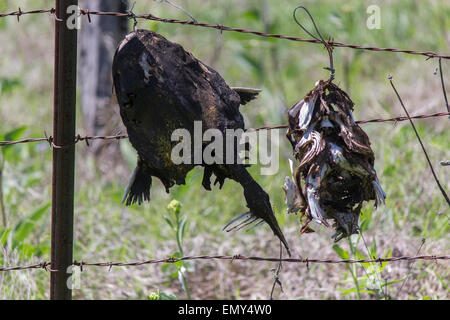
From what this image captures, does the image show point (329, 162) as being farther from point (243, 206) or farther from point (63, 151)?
point (243, 206)

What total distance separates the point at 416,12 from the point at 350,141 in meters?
4.72

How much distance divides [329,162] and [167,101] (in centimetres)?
57

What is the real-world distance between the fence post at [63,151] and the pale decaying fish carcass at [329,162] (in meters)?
0.76

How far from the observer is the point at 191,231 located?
12.2 ft

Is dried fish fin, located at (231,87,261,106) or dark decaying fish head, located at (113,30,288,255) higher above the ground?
dried fish fin, located at (231,87,261,106)

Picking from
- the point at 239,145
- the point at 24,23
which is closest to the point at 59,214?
the point at 239,145

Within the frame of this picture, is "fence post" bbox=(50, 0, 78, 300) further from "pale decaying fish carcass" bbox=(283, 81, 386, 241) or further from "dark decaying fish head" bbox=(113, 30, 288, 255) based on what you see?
"pale decaying fish carcass" bbox=(283, 81, 386, 241)

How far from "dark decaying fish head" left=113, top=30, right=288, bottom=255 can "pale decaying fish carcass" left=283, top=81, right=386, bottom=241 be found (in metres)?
0.16

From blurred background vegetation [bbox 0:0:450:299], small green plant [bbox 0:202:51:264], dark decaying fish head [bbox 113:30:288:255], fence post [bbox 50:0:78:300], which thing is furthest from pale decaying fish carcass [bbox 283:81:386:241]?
small green plant [bbox 0:202:51:264]

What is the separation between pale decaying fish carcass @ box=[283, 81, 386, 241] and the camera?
206 cm

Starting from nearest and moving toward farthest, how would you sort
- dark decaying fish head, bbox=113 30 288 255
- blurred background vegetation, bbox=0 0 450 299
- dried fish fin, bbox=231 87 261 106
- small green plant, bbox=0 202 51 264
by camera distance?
dark decaying fish head, bbox=113 30 288 255
dried fish fin, bbox=231 87 261 106
blurred background vegetation, bbox=0 0 450 299
small green plant, bbox=0 202 51 264

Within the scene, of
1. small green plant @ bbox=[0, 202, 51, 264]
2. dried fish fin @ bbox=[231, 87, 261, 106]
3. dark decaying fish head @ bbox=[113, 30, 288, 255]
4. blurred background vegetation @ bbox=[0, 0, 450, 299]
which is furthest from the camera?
small green plant @ bbox=[0, 202, 51, 264]

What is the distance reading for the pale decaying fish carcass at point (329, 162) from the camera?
206cm
